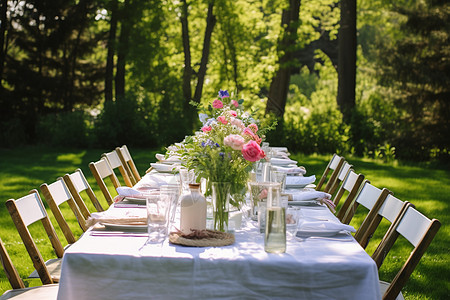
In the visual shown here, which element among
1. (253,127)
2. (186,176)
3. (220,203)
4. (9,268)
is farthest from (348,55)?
(9,268)

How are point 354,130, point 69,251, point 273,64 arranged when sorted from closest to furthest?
point 69,251, point 354,130, point 273,64

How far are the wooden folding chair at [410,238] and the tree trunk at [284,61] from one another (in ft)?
39.2

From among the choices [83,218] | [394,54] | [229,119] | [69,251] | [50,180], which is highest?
[394,54]

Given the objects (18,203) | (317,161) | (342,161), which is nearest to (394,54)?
(317,161)

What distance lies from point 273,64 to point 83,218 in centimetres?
1273

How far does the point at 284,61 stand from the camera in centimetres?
1597

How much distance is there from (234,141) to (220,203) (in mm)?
333

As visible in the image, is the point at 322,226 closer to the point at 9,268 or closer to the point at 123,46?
the point at 9,268

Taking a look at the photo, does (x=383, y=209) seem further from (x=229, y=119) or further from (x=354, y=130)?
(x=354, y=130)

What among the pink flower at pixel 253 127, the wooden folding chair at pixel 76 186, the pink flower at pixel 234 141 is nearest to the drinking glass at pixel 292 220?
the pink flower at pixel 234 141

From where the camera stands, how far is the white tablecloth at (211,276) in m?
2.42

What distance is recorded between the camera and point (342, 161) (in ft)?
19.0

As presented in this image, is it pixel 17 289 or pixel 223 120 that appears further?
pixel 223 120

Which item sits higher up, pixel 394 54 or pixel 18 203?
pixel 394 54
